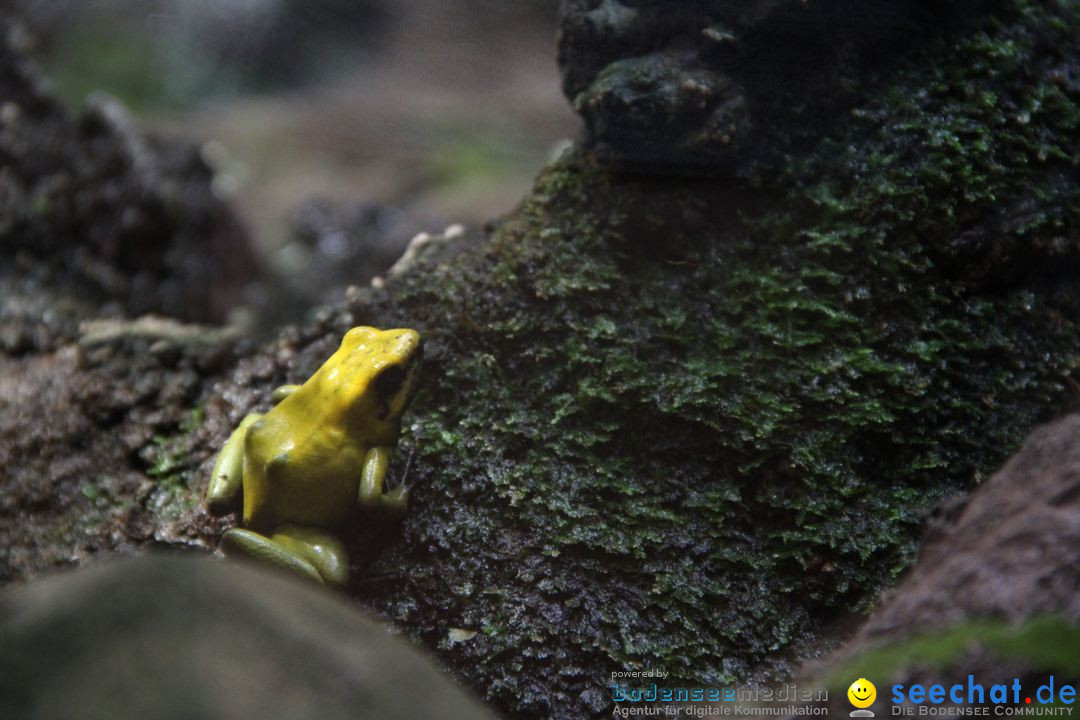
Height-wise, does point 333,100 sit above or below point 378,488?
above

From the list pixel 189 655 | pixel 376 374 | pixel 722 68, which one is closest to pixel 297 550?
pixel 376 374

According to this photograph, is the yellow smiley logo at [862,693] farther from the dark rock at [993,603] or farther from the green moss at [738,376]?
the green moss at [738,376]

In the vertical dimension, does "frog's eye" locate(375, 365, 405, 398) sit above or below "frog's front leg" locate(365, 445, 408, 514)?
above

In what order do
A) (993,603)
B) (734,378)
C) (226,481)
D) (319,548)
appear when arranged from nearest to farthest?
(993,603) < (319,548) < (226,481) < (734,378)

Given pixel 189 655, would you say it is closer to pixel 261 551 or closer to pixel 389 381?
pixel 261 551

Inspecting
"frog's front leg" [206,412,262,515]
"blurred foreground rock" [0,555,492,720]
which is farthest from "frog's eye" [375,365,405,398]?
"blurred foreground rock" [0,555,492,720]

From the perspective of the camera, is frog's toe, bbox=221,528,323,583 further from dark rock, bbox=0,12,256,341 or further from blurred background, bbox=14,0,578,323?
dark rock, bbox=0,12,256,341

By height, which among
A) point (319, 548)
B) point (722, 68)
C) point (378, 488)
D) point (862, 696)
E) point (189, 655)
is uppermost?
point (722, 68)
